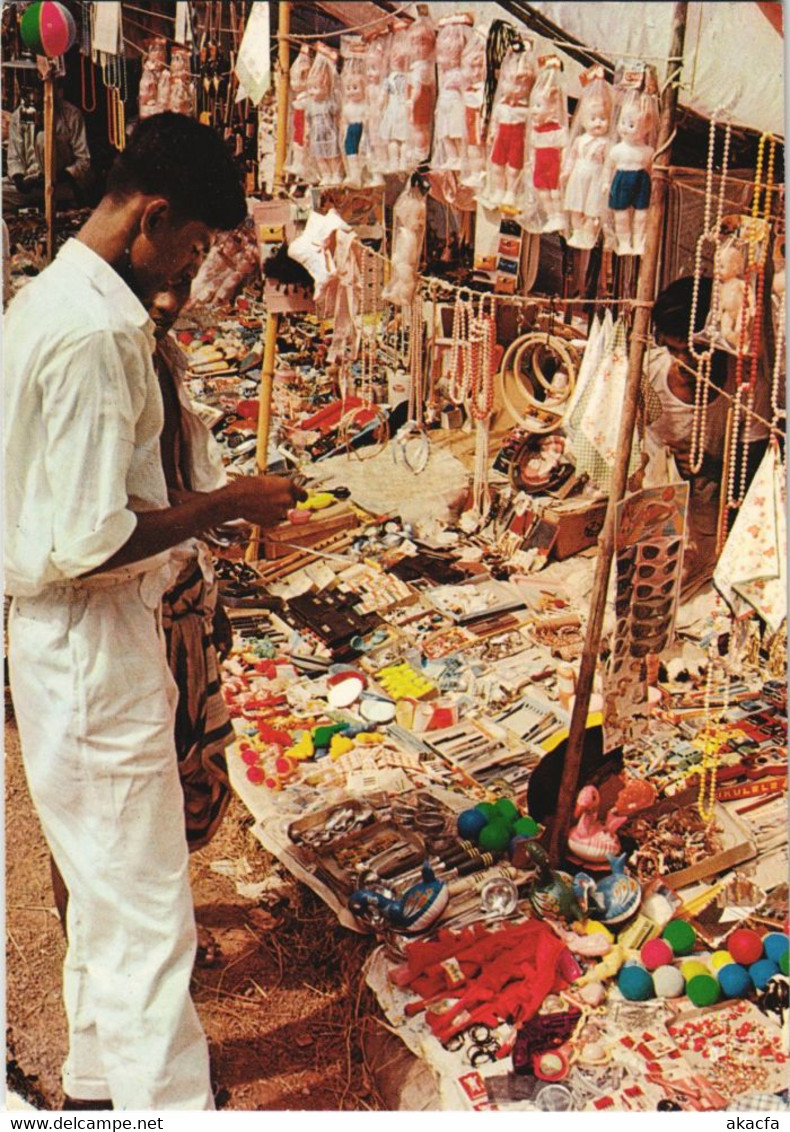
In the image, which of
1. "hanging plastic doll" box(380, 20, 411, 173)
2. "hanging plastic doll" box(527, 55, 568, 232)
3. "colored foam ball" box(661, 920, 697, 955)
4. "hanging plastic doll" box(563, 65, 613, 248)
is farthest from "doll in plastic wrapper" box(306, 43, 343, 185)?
"colored foam ball" box(661, 920, 697, 955)

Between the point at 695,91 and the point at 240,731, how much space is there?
184 centimetres

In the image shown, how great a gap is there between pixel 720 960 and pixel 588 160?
1.68 m

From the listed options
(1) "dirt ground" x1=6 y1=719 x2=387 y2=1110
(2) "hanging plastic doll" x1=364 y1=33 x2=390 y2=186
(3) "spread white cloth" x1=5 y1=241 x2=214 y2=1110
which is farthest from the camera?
(2) "hanging plastic doll" x1=364 y1=33 x2=390 y2=186

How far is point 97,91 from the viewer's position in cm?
275

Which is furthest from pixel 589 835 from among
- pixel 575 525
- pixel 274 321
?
pixel 274 321

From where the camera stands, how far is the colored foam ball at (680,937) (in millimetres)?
2760

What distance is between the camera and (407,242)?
342 cm

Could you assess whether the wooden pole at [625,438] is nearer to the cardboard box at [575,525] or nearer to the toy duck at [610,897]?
the toy duck at [610,897]

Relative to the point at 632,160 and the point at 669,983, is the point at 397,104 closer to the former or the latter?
the point at 632,160

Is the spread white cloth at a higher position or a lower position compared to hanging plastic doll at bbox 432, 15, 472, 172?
lower

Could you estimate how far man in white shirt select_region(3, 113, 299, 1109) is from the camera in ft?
6.48

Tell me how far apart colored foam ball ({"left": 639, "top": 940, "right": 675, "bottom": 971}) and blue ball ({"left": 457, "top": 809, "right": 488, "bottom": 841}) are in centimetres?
48

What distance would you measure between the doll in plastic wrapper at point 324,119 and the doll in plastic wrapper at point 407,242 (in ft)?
0.76

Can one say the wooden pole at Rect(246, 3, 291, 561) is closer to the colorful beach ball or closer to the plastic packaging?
the colorful beach ball
